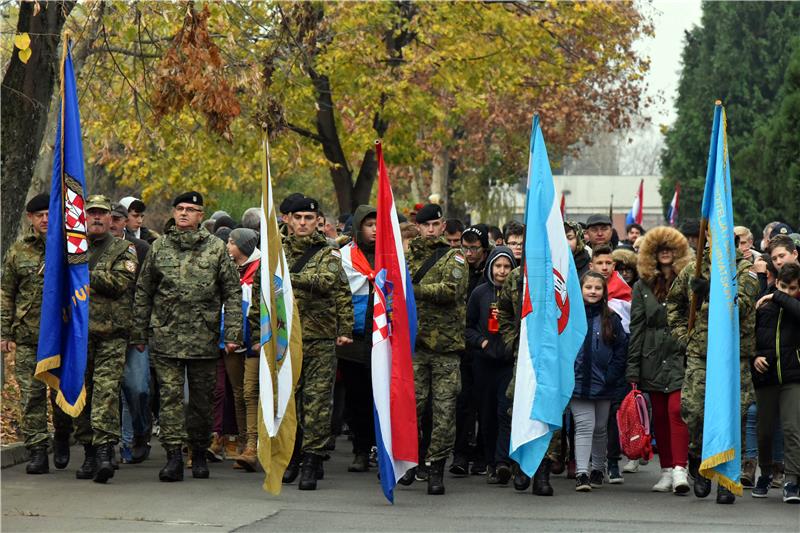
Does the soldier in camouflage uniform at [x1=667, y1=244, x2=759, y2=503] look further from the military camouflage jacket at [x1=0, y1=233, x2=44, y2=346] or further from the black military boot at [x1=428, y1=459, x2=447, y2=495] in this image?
the military camouflage jacket at [x1=0, y1=233, x2=44, y2=346]

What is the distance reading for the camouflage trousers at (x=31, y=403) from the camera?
449 inches

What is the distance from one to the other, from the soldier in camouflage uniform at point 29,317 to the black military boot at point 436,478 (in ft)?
9.79

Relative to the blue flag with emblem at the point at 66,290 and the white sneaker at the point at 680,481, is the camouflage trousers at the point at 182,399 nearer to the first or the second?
the blue flag with emblem at the point at 66,290

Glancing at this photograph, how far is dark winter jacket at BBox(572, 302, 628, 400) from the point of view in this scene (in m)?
11.5

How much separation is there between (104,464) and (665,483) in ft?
13.9

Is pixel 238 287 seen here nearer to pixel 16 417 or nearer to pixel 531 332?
pixel 531 332

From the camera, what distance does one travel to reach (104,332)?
1131cm

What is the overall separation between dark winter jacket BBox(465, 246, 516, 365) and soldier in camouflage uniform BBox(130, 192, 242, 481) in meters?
2.02

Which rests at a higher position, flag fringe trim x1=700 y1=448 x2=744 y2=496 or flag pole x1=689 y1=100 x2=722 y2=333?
flag pole x1=689 y1=100 x2=722 y2=333

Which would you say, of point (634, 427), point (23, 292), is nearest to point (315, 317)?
point (23, 292)

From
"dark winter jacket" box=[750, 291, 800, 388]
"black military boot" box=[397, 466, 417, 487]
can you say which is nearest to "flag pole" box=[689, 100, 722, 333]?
"dark winter jacket" box=[750, 291, 800, 388]

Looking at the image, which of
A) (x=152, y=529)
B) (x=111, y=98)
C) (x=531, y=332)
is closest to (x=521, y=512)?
(x=531, y=332)

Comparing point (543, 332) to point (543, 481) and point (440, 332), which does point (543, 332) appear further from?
point (543, 481)

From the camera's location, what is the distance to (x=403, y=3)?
84.7 ft
